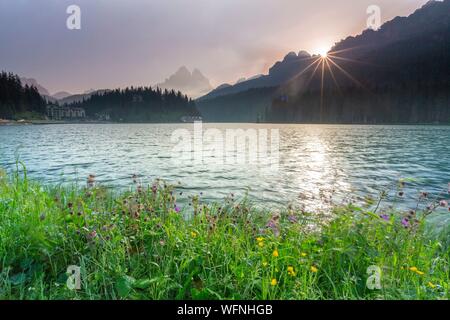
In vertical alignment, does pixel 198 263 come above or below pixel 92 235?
below

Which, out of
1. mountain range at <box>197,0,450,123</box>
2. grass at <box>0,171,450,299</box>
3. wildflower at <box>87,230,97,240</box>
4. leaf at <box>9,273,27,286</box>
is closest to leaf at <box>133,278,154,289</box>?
grass at <box>0,171,450,299</box>

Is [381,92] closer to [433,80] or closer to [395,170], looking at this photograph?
[433,80]

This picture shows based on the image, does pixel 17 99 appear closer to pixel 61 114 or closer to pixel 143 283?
pixel 61 114

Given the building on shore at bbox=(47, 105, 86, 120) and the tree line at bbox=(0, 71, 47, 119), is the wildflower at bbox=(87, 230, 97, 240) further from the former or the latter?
the building on shore at bbox=(47, 105, 86, 120)

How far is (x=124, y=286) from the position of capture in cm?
298

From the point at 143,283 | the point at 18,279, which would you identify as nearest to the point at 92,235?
the point at 18,279

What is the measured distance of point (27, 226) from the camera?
13.8 feet

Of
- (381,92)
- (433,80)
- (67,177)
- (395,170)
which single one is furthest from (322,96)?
(67,177)

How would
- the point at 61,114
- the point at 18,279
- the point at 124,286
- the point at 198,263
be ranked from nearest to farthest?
the point at 124,286, the point at 18,279, the point at 198,263, the point at 61,114

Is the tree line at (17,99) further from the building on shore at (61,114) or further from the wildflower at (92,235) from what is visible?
the wildflower at (92,235)

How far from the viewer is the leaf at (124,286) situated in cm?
289

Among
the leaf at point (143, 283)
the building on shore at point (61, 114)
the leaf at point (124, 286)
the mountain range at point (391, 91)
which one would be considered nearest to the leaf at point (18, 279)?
the leaf at point (124, 286)

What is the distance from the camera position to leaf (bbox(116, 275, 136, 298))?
114 inches
